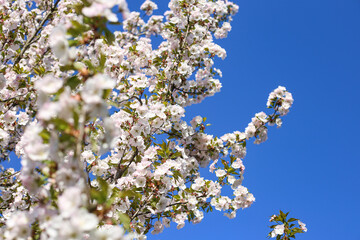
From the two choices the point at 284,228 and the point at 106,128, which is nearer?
the point at 106,128

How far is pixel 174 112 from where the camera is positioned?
4832mm

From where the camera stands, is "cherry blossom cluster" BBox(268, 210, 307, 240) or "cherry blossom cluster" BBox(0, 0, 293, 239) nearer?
"cherry blossom cluster" BBox(0, 0, 293, 239)

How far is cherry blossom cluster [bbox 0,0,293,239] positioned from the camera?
4.50ft

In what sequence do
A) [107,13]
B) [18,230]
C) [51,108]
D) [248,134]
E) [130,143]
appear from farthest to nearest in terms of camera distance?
1. [248,134]
2. [130,143]
3. [107,13]
4. [18,230]
5. [51,108]

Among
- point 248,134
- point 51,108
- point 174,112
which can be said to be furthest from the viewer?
point 248,134

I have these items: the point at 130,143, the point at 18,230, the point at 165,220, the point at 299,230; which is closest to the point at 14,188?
the point at 130,143

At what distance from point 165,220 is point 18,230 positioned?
3.64 m

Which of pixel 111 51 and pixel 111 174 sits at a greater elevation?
pixel 111 51

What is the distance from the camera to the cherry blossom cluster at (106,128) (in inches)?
53.9

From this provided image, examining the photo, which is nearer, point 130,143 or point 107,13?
point 107,13

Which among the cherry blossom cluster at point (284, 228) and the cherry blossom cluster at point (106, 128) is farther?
the cherry blossom cluster at point (284, 228)

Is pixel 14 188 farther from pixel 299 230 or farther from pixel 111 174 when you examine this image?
pixel 299 230

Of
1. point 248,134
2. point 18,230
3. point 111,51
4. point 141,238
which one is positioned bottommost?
point 18,230

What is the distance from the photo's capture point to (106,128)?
1480mm
